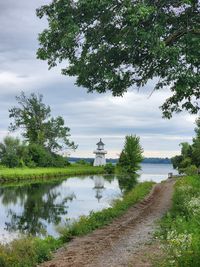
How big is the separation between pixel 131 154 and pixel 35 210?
6993 centimetres

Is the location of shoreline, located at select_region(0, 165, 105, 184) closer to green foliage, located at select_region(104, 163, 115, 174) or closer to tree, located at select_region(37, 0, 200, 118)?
green foliage, located at select_region(104, 163, 115, 174)

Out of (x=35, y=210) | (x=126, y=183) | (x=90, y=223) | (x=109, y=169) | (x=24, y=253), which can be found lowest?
(x=35, y=210)

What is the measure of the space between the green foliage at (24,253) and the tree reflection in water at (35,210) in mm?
6561

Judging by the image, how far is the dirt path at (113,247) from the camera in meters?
13.4

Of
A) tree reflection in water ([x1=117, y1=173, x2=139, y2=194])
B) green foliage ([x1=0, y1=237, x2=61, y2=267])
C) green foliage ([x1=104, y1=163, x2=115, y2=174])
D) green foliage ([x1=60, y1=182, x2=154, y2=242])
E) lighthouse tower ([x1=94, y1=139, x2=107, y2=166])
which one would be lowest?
green foliage ([x1=0, y1=237, x2=61, y2=267])

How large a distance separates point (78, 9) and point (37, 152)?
80894mm

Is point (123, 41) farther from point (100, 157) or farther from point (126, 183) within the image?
point (100, 157)

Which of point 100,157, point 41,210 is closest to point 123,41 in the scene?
point 41,210

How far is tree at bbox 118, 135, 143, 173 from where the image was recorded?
336 feet

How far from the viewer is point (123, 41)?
727 inches

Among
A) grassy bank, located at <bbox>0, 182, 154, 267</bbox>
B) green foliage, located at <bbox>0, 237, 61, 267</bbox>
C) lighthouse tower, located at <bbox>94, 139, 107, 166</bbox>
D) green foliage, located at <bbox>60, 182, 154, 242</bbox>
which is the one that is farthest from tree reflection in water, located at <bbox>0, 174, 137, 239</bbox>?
lighthouse tower, located at <bbox>94, 139, 107, 166</bbox>

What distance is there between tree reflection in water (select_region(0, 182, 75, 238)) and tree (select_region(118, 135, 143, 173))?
175ft

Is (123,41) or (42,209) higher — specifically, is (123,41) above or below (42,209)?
above

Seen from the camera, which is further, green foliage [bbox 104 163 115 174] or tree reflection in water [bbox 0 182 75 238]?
green foliage [bbox 104 163 115 174]
